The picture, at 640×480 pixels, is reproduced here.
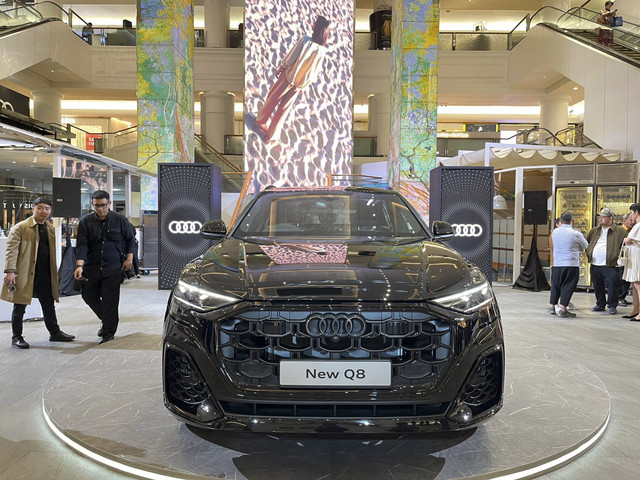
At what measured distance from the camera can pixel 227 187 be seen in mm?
12406

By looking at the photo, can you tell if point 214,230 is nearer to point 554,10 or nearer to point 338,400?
point 338,400

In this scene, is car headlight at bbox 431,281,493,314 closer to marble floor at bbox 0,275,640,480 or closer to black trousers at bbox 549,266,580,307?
marble floor at bbox 0,275,640,480

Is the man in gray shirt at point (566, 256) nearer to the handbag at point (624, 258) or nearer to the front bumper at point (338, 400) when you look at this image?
the handbag at point (624, 258)

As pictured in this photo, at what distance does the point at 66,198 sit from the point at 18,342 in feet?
11.6

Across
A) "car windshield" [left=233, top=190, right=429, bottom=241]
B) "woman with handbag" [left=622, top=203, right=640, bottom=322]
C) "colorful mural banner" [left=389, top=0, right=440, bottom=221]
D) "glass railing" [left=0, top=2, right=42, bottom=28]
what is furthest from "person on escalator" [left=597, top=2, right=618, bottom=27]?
"glass railing" [left=0, top=2, right=42, bottom=28]

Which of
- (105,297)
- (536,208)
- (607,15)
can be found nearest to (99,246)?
(105,297)

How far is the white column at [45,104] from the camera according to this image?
21094 mm

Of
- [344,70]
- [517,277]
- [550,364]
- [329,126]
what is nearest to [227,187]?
[329,126]

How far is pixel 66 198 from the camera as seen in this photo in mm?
7645

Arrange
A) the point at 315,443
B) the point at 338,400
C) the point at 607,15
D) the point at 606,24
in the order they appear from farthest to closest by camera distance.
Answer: the point at 607,15 < the point at 606,24 < the point at 315,443 < the point at 338,400

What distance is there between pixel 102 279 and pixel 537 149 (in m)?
8.69

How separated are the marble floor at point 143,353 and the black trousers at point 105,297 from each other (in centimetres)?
20

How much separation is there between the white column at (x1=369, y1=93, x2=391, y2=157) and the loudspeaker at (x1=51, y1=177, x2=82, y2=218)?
15.0 meters

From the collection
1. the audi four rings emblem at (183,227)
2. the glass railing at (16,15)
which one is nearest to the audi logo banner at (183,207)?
the audi four rings emblem at (183,227)
